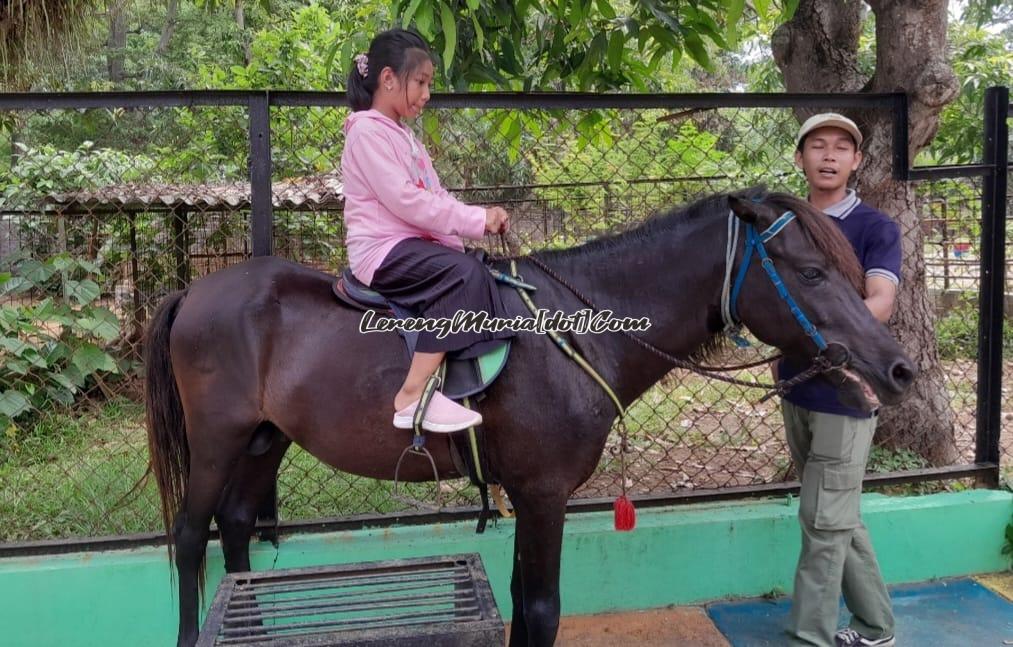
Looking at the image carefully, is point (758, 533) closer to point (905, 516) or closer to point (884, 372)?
point (905, 516)

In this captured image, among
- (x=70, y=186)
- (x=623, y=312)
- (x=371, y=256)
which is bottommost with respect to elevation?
(x=623, y=312)

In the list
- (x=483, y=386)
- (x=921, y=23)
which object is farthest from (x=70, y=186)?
(x=921, y=23)

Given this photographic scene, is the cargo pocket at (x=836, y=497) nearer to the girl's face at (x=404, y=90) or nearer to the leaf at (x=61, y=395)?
the girl's face at (x=404, y=90)

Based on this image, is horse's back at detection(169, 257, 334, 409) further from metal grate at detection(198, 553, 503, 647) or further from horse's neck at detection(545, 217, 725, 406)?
horse's neck at detection(545, 217, 725, 406)

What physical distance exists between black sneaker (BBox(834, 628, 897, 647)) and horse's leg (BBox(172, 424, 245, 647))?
8.77 feet

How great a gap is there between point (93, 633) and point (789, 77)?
193 inches

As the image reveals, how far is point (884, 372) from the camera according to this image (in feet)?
7.66

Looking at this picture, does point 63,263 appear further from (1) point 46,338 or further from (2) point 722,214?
(2) point 722,214

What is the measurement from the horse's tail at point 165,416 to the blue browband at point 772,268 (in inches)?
86.0

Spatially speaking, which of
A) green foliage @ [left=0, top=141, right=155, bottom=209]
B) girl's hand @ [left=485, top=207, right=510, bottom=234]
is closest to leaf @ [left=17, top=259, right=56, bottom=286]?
green foliage @ [left=0, top=141, right=155, bottom=209]

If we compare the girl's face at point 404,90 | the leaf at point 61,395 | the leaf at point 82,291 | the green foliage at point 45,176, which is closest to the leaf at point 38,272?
the leaf at point 82,291

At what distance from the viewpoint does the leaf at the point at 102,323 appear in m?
4.99

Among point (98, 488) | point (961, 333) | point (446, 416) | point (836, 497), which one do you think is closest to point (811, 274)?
point (836, 497)

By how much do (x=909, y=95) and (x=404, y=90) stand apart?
2.84 m
